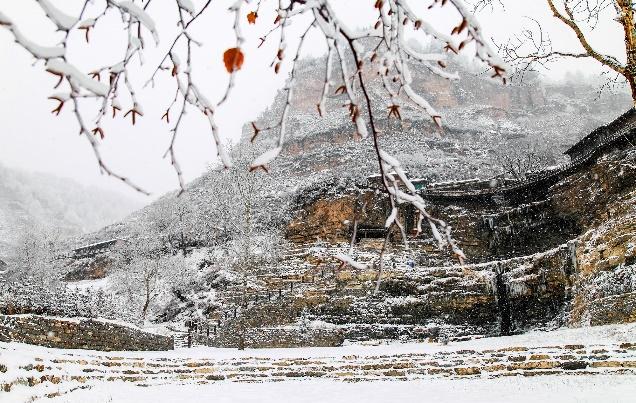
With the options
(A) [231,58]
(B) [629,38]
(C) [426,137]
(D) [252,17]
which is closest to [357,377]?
(B) [629,38]

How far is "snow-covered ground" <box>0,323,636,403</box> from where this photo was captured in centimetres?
515

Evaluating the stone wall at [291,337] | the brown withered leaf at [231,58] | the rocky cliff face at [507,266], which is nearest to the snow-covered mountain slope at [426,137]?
the rocky cliff face at [507,266]

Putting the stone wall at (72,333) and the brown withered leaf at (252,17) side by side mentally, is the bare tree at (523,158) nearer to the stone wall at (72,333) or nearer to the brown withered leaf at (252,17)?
the stone wall at (72,333)

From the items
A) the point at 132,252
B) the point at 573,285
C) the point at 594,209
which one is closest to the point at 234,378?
the point at 573,285

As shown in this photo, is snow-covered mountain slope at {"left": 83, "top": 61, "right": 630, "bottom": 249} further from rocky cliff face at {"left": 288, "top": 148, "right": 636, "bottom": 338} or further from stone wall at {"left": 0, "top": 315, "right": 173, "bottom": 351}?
stone wall at {"left": 0, "top": 315, "right": 173, "bottom": 351}

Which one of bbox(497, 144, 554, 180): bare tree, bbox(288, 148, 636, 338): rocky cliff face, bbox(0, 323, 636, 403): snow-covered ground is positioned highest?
bbox(497, 144, 554, 180): bare tree

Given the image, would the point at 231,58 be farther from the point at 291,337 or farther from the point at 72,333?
the point at 291,337

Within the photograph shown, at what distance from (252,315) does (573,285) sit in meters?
11.6

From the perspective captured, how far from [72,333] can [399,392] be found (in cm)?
858

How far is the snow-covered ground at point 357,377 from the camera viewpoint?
5.15 m

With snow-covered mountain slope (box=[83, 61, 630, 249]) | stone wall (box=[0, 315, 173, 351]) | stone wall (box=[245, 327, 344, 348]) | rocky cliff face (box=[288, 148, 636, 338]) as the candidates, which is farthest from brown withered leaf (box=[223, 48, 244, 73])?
snow-covered mountain slope (box=[83, 61, 630, 249])

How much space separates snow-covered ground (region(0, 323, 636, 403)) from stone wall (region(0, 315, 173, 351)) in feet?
2.18

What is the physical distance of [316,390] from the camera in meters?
6.21

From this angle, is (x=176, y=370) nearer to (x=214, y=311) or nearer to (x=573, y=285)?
(x=214, y=311)
